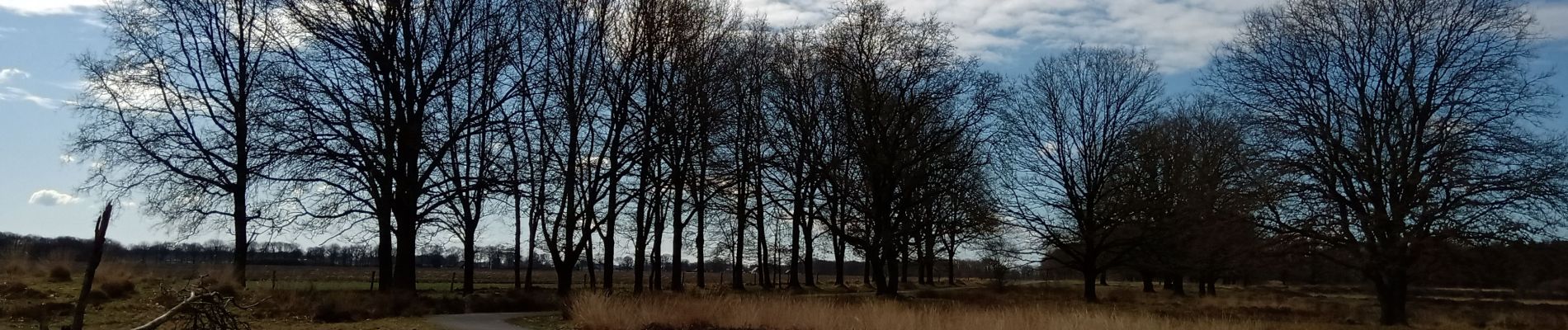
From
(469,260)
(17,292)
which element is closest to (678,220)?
(469,260)

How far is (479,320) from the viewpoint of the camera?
1761 centimetres

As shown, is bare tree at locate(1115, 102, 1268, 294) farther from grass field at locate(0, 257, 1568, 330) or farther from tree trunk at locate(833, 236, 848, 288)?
tree trunk at locate(833, 236, 848, 288)

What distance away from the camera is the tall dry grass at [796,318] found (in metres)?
14.4

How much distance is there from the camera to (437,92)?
22188mm

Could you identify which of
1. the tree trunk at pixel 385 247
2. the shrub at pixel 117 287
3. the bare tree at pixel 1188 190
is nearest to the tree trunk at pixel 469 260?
the tree trunk at pixel 385 247

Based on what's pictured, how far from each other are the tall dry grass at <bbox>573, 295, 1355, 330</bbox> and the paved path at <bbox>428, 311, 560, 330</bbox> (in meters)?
1.36

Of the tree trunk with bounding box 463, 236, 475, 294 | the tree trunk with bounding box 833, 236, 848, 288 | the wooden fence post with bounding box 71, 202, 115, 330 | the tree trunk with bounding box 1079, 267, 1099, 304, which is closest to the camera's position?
the wooden fence post with bounding box 71, 202, 115, 330

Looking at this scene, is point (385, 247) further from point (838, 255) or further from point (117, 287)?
point (838, 255)

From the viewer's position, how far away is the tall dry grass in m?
14.4

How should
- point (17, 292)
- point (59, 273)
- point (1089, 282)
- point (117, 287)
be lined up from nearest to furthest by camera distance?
1. point (17, 292)
2. point (117, 287)
3. point (59, 273)
4. point (1089, 282)

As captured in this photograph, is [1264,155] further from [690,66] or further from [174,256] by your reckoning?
[174,256]

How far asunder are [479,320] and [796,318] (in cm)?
621

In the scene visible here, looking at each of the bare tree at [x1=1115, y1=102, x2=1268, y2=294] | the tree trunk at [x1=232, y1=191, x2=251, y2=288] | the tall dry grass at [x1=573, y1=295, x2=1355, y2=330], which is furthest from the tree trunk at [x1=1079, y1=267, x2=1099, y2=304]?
the tree trunk at [x1=232, y1=191, x2=251, y2=288]

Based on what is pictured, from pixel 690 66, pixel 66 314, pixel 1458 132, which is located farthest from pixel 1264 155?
A: pixel 66 314
